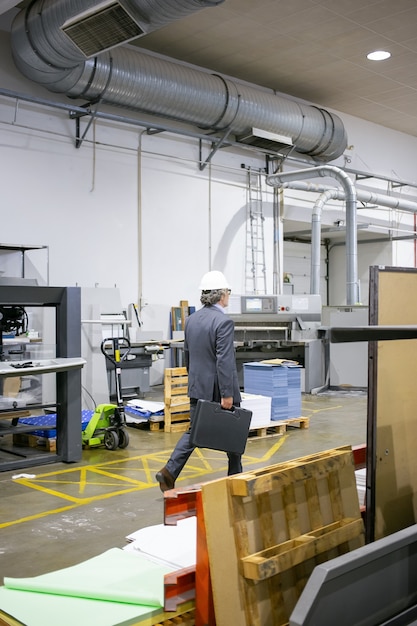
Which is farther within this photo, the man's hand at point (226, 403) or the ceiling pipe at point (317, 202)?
the ceiling pipe at point (317, 202)

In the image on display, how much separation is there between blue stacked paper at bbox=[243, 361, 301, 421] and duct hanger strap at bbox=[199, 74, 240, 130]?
4865 mm

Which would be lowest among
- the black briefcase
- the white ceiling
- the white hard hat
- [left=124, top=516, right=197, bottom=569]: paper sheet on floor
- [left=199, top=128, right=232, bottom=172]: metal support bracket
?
[left=124, top=516, right=197, bottom=569]: paper sheet on floor

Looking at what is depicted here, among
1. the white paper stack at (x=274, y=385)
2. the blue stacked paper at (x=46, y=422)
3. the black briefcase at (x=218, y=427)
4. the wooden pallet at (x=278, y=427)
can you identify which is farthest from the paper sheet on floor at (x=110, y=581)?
the white paper stack at (x=274, y=385)

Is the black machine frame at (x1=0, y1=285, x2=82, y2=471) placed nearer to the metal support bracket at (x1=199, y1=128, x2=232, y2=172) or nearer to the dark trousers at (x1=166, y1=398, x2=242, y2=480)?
the dark trousers at (x1=166, y1=398, x2=242, y2=480)

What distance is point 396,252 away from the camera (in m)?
17.5

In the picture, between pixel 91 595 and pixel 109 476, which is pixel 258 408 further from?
pixel 91 595

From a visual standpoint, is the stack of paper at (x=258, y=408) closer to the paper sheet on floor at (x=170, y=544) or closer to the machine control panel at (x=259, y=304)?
the machine control panel at (x=259, y=304)

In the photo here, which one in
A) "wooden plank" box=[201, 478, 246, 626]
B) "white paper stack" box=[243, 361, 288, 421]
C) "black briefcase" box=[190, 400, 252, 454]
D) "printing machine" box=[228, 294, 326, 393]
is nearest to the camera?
"wooden plank" box=[201, 478, 246, 626]

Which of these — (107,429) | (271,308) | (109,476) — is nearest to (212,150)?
(271,308)

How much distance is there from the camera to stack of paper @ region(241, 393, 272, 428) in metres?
7.70

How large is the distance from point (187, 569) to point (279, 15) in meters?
9.01

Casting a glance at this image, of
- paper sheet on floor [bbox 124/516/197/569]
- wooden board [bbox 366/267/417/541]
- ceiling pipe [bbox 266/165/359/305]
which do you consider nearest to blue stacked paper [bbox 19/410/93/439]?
paper sheet on floor [bbox 124/516/197/569]

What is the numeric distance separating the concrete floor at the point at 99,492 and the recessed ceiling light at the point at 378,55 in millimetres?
6404

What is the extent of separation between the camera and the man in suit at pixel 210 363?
4.96 meters
